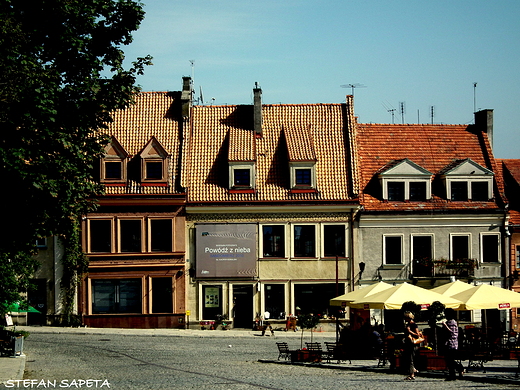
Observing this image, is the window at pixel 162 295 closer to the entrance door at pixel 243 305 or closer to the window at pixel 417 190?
the entrance door at pixel 243 305

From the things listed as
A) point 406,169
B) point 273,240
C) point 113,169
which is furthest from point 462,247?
point 113,169

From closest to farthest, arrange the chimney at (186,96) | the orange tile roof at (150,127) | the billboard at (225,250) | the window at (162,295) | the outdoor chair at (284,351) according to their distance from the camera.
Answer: the outdoor chair at (284,351) < the window at (162,295) < the billboard at (225,250) < the orange tile roof at (150,127) < the chimney at (186,96)

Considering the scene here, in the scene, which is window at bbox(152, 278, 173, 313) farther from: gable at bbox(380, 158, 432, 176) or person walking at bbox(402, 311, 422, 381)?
person walking at bbox(402, 311, 422, 381)

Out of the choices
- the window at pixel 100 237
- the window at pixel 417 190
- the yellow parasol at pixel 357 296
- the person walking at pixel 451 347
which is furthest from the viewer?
the window at pixel 417 190

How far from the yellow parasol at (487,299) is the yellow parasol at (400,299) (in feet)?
1.34

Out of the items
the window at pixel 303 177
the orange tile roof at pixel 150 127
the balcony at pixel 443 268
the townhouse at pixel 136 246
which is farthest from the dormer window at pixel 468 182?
the orange tile roof at pixel 150 127

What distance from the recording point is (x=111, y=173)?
49031 mm

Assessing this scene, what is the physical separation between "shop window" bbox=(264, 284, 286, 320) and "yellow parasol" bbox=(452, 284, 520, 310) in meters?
16.8

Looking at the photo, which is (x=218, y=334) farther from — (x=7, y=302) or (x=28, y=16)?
(x=28, y=16)

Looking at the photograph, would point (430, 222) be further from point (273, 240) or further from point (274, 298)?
point (274, 298)

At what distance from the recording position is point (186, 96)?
51.3 meters

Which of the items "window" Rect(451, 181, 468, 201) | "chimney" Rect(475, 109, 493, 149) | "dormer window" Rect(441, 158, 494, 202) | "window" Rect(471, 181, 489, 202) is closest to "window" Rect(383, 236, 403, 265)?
"dormer window" Rect(441, 158, 494, 202)

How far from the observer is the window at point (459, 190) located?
50719 mm

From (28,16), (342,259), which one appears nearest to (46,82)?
(28,16)
